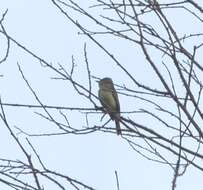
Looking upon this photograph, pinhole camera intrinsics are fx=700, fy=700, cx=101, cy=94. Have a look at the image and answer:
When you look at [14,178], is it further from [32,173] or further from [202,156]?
[202,156]

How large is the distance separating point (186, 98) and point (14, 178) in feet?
2.80

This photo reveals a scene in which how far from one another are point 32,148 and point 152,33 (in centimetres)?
83

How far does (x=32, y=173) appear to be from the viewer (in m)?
3.07

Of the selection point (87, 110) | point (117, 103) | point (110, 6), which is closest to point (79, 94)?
point (87, 110)

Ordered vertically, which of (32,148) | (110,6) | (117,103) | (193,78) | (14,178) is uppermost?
(117,103)

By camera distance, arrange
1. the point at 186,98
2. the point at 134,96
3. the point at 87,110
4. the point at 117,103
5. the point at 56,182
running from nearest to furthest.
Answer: the point at 56,182, the point at 186,98, the point at 134,96, the point at 87,110, the point at 117,103

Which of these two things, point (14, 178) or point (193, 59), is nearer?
point (14, 178)

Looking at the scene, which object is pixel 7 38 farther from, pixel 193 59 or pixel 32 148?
pixel 193 59

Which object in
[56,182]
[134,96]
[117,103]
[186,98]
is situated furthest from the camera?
[117,103]

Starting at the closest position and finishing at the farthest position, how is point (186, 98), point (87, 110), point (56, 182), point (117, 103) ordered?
point (56, 182) < point (186, 98) < point (87, 110) < point (117, 103)

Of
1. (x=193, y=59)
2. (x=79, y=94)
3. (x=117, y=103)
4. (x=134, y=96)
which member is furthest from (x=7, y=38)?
(x=117, y=103)

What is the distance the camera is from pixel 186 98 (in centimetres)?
318

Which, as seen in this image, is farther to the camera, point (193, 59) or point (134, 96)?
point (134, 96)

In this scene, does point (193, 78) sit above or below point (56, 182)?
above
